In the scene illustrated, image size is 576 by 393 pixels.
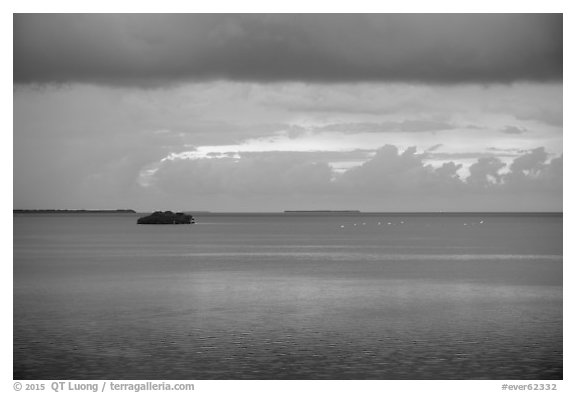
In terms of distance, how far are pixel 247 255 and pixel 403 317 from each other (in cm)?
4611

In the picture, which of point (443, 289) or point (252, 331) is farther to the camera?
point (443, 289)

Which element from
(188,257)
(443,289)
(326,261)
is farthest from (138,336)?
(188,257)

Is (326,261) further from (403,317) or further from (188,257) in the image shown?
(403,317)

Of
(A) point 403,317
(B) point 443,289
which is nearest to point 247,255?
(B) point 443,289

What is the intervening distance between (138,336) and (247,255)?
50.0 metres

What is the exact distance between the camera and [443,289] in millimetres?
45000
